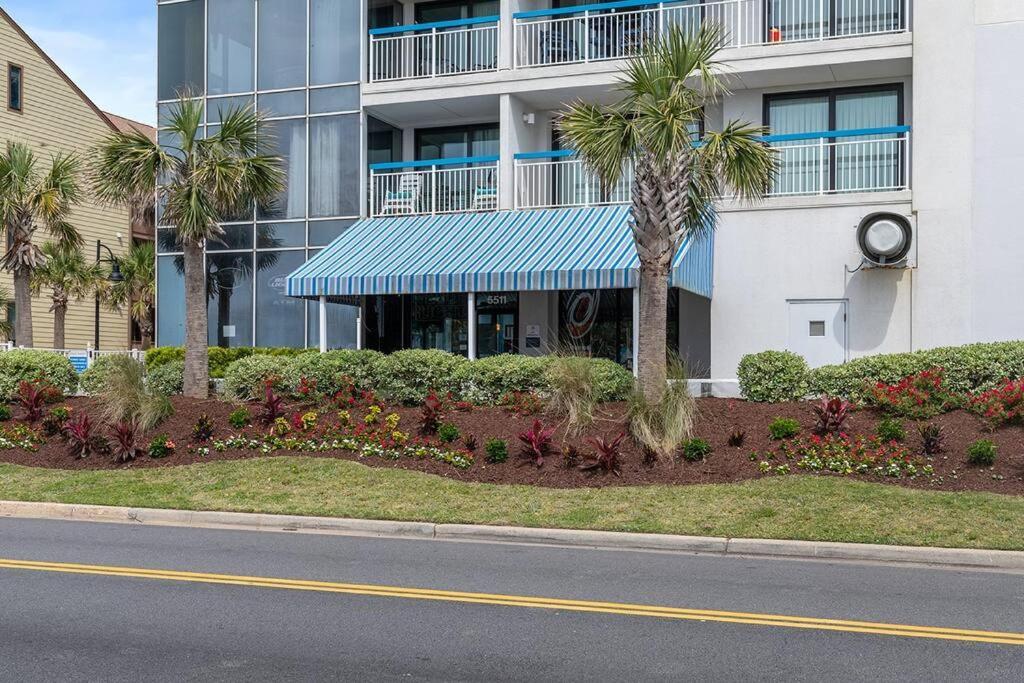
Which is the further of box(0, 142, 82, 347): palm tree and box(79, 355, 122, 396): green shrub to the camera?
box(0, 142, 82, 347): palm tree

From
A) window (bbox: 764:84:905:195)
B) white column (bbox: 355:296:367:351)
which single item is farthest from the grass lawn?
window (bbox: 764:84:905:195)

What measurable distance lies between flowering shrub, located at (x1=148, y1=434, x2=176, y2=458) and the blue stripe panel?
37.2 feet

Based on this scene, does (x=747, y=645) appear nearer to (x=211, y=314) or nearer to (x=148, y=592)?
(x=148, y=592)

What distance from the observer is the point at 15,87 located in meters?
34.5

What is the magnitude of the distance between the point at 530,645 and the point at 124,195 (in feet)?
45.9

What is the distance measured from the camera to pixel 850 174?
20688mm

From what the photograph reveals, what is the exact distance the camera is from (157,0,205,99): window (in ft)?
82.8

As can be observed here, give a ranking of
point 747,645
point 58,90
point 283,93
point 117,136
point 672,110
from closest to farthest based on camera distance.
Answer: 1. point 747,645
2. point 672,110
3. point 117,136
4. point 283,93
5. point 58,90

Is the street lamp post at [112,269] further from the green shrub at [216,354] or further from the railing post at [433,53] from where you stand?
the railing post at [433,53]

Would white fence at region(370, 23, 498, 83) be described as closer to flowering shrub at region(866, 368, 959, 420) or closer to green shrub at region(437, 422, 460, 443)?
green shrub at region(437, 422, 460, 443)

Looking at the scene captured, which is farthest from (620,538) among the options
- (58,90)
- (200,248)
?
(58,90)

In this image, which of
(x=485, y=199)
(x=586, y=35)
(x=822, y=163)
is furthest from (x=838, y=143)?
(x=485, y=199)

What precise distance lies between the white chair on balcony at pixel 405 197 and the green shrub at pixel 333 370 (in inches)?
238

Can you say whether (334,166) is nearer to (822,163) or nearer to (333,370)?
(333,370)
